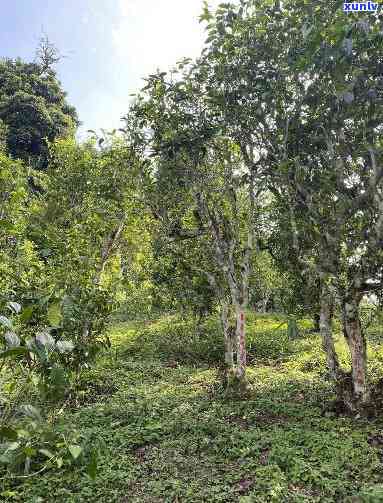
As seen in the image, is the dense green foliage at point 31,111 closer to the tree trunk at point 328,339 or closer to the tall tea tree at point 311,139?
the tall tea tree at point 311,139

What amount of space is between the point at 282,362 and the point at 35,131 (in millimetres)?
31305

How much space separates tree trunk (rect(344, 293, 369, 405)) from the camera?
8.81 metres

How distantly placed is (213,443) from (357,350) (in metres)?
3.46

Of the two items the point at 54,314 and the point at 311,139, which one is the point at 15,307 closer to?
the point at 54,314

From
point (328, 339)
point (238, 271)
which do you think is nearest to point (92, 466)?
point (328, 339)

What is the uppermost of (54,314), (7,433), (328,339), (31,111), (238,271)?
(31,111)

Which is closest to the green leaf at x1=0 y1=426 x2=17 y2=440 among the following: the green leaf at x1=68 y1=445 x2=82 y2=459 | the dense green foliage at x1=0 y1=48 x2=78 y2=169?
the green leaf at x1=68 y1=445 x2=82 y2=459

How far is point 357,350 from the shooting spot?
891 centimetres

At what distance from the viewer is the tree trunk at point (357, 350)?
881 cm

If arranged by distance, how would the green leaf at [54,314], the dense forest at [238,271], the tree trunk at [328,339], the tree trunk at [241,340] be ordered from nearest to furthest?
the green leaf at [54,314], the dense forest at [238,271], the tree trunk at [328,339], the tree trunk at [241,340]

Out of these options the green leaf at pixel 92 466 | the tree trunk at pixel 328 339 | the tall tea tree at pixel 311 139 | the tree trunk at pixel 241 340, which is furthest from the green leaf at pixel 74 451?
the tree trunk at pixel 241 340

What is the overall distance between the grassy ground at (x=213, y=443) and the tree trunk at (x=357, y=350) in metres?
0.65

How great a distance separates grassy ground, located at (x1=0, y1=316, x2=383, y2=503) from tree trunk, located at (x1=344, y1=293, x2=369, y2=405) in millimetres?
648

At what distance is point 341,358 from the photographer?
15.9 metres
